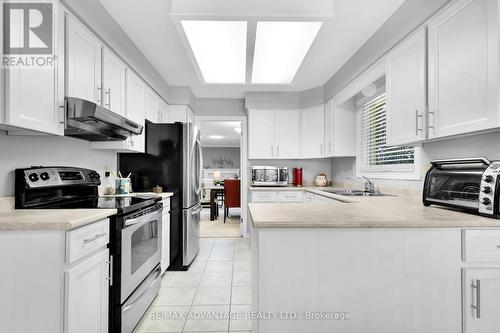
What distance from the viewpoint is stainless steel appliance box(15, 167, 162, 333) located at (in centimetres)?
162

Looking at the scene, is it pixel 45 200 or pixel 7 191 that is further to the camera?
pixel 45 200

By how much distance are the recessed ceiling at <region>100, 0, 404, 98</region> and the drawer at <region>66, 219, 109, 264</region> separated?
4.94 feet

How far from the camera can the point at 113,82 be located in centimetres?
226

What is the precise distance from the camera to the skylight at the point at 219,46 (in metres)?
2.06

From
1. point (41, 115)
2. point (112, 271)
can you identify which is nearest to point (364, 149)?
point (112, 271)

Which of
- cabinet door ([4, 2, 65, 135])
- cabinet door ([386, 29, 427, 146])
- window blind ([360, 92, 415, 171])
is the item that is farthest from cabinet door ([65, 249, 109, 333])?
window blind ([360, 92, 415, 171])

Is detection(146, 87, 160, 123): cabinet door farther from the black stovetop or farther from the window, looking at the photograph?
the window

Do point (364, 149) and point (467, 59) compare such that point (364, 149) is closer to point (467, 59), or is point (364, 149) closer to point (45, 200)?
point (467, 59)

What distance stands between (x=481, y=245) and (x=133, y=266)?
2.02 meters

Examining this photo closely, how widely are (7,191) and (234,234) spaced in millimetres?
3434

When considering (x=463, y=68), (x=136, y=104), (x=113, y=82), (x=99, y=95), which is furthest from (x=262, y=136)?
(x=463, y=68)

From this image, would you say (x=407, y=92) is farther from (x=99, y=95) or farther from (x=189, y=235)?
(x=189, y=235)

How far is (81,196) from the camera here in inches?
83.4

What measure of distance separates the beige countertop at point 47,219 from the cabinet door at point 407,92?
2094 mm
